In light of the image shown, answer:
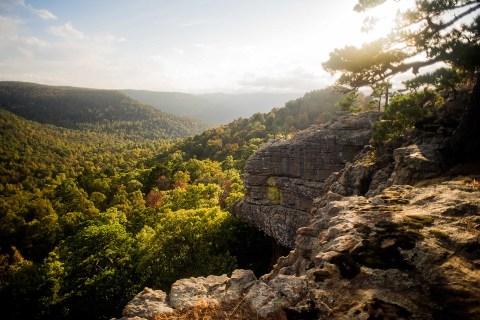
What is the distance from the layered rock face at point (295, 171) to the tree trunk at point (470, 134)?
1195cm

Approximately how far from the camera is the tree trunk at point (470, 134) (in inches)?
437

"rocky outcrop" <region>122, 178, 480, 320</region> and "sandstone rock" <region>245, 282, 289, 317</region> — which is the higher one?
"rocky outcrop" <region>122, 178, 480, 320</region>

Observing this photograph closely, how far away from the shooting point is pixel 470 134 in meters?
11.3

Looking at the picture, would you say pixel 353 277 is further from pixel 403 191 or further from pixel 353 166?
pixel 353 166

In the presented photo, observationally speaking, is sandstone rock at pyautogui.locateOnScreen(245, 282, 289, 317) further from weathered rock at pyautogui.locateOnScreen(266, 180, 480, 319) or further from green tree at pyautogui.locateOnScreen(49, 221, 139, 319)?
green tree at pyautogui.locateOnScreen(49, 221, 139, 319)

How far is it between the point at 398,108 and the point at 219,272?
1734 cm

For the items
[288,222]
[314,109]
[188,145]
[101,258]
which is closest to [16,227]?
[101,258]

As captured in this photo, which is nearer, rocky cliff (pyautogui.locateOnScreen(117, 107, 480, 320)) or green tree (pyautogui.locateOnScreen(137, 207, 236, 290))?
rocky cliff (pyautogui.locateOnScreen(117, 107, 480, 320))

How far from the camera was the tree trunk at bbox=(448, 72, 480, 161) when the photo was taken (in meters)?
11.1

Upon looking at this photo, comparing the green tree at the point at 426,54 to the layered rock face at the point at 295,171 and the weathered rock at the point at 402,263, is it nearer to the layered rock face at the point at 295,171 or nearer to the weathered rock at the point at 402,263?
the weathered rock at the point at 402,263

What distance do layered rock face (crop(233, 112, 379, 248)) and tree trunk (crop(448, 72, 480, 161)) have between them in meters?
11.9

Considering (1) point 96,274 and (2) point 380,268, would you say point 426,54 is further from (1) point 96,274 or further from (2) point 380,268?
(1) point 96,274

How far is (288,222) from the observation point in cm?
2517

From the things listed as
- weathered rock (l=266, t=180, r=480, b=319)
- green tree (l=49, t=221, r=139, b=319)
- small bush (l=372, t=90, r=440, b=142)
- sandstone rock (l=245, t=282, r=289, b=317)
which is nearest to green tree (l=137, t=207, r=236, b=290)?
green tree (l=49, t=221, r=139, b=319)
